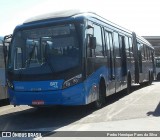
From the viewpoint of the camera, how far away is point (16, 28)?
12188 millimetres

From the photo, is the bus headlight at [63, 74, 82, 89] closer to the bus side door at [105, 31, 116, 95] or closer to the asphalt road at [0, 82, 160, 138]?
the asphalt road at [0, 82, 160, 138]

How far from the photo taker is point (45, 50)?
11602mm

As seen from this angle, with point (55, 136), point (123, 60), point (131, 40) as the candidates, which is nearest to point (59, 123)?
point (55, 136)

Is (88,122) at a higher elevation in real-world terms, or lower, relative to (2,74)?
lower

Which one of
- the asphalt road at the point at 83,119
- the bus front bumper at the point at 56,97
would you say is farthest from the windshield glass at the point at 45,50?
the asphalt road at the point at 83,119

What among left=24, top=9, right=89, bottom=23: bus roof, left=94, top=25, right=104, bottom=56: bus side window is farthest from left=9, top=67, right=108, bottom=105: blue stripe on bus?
left=24, top=9, right=89, bottom=23: bus roof

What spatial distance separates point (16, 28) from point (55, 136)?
182 inches

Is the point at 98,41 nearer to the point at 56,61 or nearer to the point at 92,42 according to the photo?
the point at 92,42

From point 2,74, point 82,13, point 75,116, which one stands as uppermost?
Answer: point 82,13

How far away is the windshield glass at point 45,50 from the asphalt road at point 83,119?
1.47 m

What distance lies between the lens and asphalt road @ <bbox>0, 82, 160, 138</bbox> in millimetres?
9664

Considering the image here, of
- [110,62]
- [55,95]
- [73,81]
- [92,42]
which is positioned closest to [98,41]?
[92,42]

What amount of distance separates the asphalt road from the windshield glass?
57.8 inches

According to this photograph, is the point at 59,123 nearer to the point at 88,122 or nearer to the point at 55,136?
the point at 88,122
